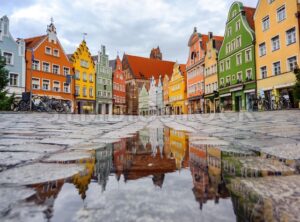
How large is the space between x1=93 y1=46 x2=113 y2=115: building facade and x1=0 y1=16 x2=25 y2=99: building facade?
55.5 feet

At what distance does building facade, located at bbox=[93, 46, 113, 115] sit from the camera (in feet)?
153

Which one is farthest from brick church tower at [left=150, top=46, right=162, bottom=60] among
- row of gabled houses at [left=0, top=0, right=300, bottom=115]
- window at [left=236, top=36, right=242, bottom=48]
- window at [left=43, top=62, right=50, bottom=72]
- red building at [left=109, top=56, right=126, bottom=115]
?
window at [left=236, top=36, right=242, bottom=48]

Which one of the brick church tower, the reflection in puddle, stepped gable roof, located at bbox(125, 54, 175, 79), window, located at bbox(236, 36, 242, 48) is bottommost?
the reflection in puddle

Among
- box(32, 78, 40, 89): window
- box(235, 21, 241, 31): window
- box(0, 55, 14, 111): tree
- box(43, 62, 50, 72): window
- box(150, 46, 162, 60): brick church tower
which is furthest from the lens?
box(150, 46, 162, 60): brick church tower

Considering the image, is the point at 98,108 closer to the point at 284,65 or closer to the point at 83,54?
the point at 83,54

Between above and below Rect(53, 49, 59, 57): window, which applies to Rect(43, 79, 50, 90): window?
below

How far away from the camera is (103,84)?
48.2 meters

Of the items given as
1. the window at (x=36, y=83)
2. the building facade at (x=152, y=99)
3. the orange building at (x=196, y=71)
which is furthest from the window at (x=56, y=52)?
the building facade at (x=152, y=99)

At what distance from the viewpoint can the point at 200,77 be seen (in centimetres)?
3984

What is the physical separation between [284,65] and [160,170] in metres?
24.6

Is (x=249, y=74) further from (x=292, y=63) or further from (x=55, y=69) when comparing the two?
(x=55, y=69)

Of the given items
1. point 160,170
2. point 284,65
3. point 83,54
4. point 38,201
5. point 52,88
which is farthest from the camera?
point 83,54

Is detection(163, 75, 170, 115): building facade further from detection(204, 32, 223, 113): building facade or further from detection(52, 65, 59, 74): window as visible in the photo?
detection(52, 65, 59, 74): window

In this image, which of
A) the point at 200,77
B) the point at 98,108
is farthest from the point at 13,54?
the point at 200,77
